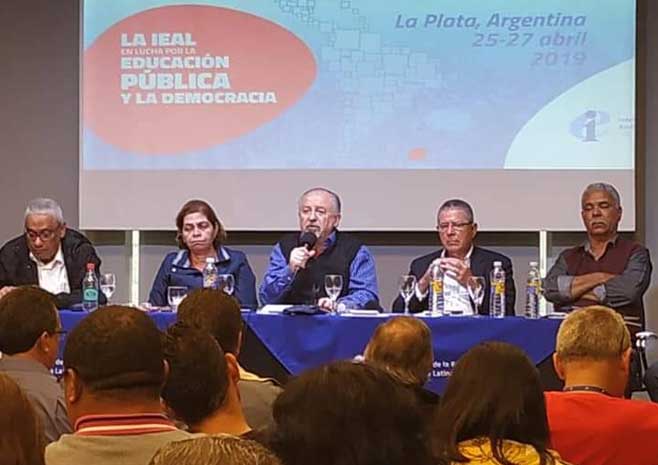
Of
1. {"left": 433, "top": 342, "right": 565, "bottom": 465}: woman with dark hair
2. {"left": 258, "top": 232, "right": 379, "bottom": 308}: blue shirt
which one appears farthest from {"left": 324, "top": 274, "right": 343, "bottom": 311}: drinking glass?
{"left": 433, "top": 342, "right": 565, "bottom": 465}: woman with dark hair

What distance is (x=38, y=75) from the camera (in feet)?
20.2

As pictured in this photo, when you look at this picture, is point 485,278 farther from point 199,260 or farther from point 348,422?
point 348,422

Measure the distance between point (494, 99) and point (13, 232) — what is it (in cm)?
289

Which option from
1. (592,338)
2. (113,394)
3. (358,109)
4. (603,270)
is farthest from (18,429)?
(358,109)

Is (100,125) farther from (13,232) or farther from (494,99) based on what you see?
(494,99)

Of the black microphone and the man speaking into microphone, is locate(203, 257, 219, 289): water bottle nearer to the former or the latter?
the man speaking into microphone

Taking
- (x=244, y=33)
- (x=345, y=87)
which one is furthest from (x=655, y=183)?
(x=244, y=33)

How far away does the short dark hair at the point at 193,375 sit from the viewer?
6.41 feet

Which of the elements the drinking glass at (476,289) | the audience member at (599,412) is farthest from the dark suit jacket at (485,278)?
the audience member at (599,412)

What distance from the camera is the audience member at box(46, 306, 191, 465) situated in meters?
1.63

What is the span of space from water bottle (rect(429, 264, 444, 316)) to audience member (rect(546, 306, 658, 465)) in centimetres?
209

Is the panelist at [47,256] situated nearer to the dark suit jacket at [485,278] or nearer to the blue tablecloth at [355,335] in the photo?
the blue tablecloth at [355,335]

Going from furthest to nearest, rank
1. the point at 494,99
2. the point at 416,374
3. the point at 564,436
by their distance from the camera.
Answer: the point at 494,99, the point at 416,374, the point at 564,436

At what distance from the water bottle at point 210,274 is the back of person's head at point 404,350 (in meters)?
1.93
